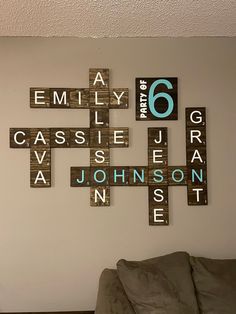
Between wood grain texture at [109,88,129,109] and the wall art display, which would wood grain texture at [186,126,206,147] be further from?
wood grain texture at [109,88,129,109]

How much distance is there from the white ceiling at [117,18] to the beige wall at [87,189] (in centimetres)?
9

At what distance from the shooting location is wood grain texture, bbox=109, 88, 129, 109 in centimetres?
249

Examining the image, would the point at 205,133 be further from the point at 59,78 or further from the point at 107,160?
the point at 59,78

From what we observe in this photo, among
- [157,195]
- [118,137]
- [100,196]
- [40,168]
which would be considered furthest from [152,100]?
[40,168]

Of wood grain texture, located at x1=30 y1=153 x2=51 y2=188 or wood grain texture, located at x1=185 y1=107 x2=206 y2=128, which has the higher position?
wood grain texture, located at x1=185 y1=107 x2=206 y2=128

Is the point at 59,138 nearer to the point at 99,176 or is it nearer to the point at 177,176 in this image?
the point at 99,176

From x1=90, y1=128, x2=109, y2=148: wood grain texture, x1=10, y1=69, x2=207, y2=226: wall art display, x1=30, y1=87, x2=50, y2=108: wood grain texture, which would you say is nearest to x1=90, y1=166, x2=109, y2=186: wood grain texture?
x1=10, y1=69, x2=207, y2=226: wall art display

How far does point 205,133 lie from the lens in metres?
2.50

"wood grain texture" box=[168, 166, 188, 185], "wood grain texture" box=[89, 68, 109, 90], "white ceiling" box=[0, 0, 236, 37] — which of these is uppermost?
"white ceiling" box=[0, 0, 236, 37]

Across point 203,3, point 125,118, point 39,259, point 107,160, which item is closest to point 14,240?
point 39,259

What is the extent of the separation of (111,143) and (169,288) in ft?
3.43

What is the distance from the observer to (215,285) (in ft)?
6.88

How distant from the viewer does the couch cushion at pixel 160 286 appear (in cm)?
199

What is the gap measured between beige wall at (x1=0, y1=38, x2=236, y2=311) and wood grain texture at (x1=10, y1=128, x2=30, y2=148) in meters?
0.05
